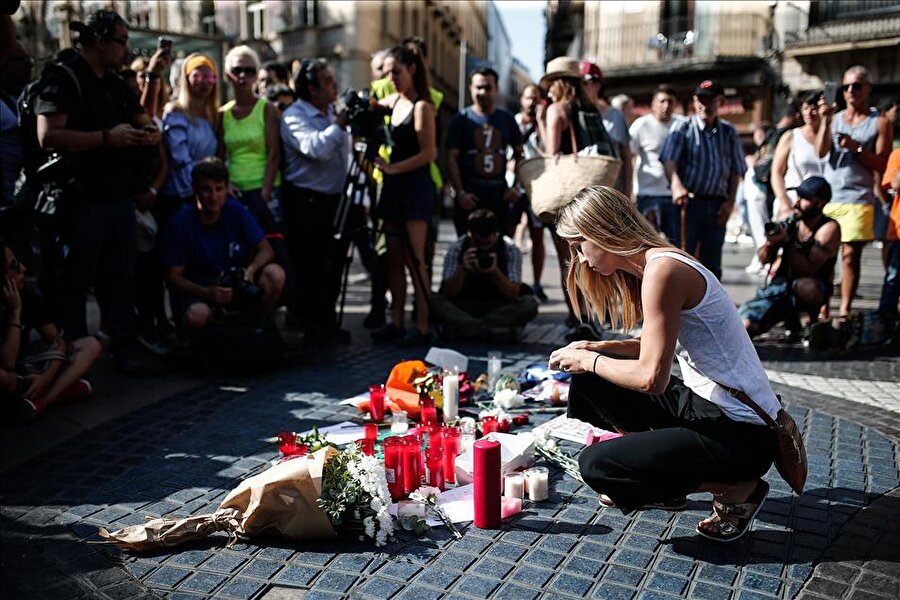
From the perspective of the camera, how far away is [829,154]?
6.83 metres

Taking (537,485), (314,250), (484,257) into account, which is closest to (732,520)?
(537,485)

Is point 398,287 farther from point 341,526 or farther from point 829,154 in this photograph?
point 829,154

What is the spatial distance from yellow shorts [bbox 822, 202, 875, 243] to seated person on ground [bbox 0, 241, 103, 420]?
5751 millimetres

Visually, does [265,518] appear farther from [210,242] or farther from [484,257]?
[484,257]

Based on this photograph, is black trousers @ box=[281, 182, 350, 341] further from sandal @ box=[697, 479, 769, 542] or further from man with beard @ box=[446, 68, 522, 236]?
sandal @ box=[697, 479, 769, 542]

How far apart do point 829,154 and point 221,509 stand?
5.97 metres

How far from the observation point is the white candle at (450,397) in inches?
165

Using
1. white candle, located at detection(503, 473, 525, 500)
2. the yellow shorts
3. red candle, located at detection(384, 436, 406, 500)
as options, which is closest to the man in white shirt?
the yellow shorts

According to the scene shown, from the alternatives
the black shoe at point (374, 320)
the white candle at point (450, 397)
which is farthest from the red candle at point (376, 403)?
the black shoe at point (374, 320)

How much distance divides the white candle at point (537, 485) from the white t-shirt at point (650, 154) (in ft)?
14.6

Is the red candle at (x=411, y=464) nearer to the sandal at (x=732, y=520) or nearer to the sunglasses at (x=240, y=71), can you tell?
the sandal at (x=732, y=520)

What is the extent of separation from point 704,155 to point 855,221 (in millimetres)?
1458

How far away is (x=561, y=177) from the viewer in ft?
18.1

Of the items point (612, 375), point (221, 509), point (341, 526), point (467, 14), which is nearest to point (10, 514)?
point (221, 509)
